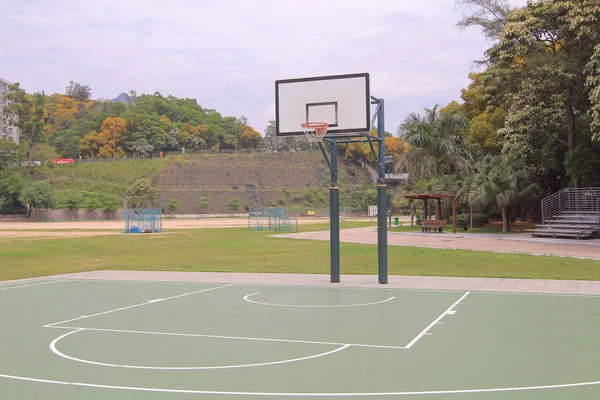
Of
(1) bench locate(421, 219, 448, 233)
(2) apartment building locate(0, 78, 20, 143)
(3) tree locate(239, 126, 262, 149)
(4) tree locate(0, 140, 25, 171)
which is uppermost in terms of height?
(2) apartment building locate(0, 78, 20, 143)

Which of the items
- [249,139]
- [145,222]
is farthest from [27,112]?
[145,222]

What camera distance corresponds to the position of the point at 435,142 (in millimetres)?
47188

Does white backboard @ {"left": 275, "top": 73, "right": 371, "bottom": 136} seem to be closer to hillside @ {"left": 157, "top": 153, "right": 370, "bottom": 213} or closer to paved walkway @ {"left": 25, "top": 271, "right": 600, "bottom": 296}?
paved walkway @ {"left": 25, "top": 271, "right": 600, "bottom": 296}

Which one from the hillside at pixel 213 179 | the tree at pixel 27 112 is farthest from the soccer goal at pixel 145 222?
the tree at pixel 27 112

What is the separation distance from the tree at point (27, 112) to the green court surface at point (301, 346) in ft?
336

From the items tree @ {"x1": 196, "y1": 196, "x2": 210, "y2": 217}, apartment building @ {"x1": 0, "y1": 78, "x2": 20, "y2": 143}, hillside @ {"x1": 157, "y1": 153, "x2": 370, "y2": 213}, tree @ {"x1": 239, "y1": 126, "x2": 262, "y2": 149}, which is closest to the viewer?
tree @ {"x1": 196, "y1": 196, "x2": 210, "y2": 217}

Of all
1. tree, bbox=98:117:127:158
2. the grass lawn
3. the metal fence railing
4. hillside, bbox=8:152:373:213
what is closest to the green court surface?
the grass lawn

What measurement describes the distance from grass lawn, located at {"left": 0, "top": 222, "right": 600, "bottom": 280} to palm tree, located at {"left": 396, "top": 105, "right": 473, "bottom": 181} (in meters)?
19.3

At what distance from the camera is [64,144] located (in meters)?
133

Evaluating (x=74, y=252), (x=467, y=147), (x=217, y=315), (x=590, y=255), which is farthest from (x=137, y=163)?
(x=217, y=315)

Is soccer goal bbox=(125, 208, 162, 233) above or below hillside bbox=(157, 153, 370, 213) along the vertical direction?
below

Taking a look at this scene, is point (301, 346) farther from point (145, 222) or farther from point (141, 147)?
point (141, 147)

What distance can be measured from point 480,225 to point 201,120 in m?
105

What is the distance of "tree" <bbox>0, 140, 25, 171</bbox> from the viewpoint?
9779 centimetres
